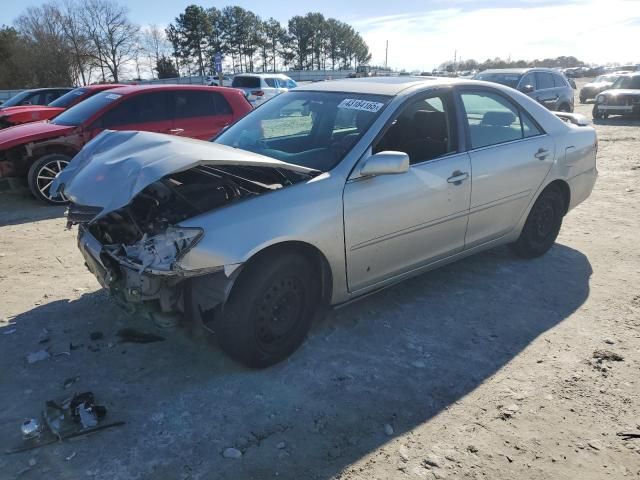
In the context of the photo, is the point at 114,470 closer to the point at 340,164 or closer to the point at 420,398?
the point at 420,398

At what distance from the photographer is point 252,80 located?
2136cm

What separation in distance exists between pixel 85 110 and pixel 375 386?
22.9ft

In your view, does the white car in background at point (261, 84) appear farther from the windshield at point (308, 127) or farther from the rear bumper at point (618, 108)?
the windshield at point (308, 127)

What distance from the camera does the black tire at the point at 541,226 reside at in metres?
4.87

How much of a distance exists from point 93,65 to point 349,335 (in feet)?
176

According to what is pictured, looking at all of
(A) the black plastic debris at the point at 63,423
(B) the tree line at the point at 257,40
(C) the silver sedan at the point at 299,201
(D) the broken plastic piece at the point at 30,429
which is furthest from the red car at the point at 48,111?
(B) the tree line at the point at 257,40

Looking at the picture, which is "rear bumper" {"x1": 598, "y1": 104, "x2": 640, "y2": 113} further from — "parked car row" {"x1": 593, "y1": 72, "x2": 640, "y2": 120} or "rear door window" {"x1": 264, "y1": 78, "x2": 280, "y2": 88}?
"rear door window" {"x1": 264, "y1": 78, "x2": 280, "y2": 88}

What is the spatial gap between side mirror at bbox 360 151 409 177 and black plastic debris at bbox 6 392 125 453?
6.89 ft

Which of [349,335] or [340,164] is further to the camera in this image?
[349,335]

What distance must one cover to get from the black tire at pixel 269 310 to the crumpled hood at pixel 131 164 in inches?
24.9

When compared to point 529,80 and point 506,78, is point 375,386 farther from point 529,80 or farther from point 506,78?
point 529,80

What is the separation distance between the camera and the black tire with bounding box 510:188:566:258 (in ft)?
16.0

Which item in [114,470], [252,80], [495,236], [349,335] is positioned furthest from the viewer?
[252,80]

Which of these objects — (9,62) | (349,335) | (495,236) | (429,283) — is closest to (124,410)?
(349,335)
